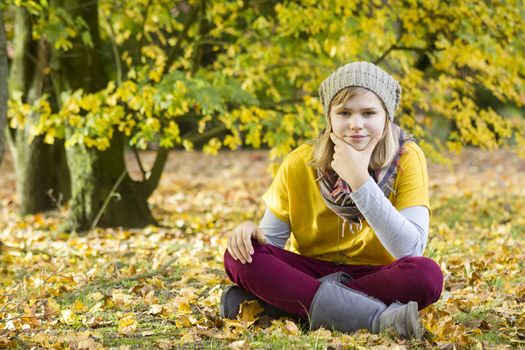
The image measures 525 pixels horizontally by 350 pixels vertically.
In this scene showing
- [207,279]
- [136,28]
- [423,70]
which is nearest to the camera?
[207,279]

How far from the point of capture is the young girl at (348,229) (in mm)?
2715

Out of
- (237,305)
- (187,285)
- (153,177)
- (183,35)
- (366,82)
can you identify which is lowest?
(187,285)

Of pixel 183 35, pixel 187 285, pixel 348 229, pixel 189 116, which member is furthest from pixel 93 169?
pixel 348 229

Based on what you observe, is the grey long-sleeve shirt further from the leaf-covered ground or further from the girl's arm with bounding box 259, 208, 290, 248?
the girl's arm with bounding box 259, 208, 290, 248

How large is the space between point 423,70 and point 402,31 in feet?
3.17

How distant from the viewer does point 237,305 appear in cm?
302

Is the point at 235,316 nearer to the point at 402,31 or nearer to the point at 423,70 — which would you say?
the point at 402,31

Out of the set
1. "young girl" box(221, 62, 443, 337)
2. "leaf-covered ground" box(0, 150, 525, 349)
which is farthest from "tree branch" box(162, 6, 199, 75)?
"young girl" box(221, 62, 443, 337)

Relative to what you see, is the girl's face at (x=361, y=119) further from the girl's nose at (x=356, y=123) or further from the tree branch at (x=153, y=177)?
the tree branch at (x=153, y=177)

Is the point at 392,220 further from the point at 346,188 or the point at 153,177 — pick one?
the point at 153,177

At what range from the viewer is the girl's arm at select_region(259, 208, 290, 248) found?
320 centimetres

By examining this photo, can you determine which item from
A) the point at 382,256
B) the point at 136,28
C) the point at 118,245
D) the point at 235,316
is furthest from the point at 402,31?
the point at 235,316

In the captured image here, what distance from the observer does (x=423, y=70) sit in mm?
7125

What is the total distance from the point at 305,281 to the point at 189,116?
4.52 m
